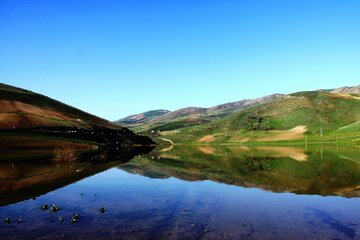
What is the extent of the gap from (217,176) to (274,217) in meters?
34.6

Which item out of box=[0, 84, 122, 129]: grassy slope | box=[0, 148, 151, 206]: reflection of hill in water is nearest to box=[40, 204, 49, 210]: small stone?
box=[0, 148, 151, 206]: reflection of hill in water

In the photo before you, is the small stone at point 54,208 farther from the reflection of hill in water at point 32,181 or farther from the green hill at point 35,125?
the green hill at point 35,125

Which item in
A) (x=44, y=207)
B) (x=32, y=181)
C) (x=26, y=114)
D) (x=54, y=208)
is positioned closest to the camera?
(x=54, y=208)

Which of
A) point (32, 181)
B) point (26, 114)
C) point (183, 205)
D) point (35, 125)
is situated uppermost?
point (26, 114)

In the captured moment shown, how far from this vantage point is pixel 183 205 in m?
39.5

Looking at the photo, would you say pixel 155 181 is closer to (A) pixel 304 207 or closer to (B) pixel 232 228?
(A) pixel 304 207

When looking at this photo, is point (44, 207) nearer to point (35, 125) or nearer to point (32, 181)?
point (32, 181)

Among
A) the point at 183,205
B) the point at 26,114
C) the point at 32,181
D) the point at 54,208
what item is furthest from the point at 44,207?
the point at 26,114

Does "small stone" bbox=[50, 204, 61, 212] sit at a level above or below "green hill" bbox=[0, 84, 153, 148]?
below

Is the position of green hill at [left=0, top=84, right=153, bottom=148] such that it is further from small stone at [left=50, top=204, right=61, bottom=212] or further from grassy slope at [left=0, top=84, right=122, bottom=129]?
small stone at [left=50, top=204, right=61, bottom=212]

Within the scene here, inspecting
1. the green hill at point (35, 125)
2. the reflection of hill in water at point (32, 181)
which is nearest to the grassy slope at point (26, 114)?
the green hill at point (35, 125)

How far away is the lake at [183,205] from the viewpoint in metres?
27.5

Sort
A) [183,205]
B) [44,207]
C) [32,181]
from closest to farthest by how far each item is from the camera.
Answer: [44,207] → [183,205] → [32,181]

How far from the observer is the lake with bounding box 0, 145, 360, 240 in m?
27.5
